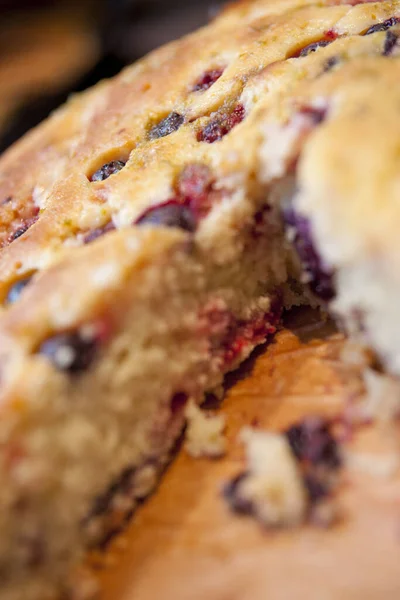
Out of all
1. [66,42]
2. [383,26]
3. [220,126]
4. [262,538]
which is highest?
[220,126]

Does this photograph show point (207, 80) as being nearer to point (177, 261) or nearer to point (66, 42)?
point (177, 261)

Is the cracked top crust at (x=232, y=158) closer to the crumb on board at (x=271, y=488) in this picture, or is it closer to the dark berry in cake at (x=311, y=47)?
the dark berry in cake at (x=311, y=47)

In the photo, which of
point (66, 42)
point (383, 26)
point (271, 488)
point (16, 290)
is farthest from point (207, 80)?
point (66, 42)

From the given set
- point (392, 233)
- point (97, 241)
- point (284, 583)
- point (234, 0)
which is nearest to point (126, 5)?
point (234, 0)

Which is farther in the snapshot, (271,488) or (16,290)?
(16,290)

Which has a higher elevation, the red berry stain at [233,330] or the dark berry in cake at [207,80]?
the dark berry in cake at [207,80]

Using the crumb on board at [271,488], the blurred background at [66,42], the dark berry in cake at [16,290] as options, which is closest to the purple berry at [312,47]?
the dark berry in cake at [16,290]

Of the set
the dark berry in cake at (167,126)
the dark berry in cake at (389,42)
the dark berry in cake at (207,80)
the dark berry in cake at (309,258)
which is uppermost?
the dark berry in cake at (167,126)
